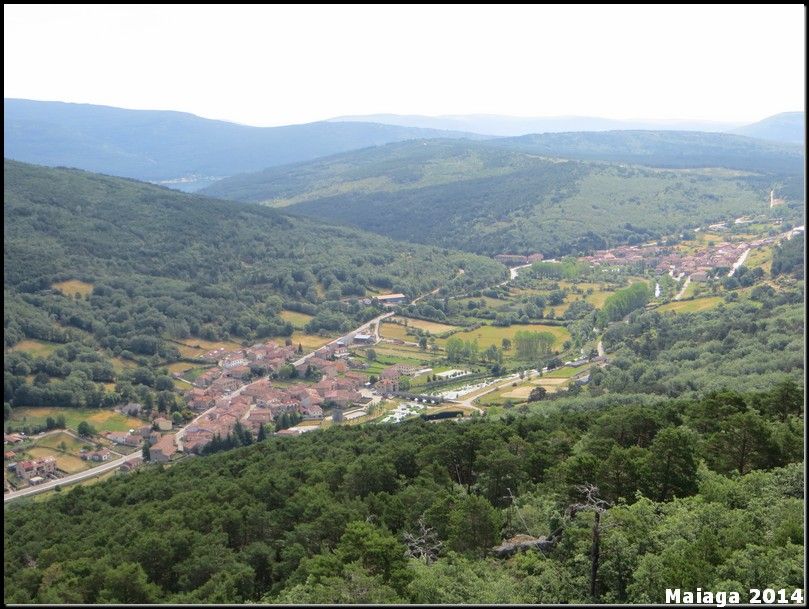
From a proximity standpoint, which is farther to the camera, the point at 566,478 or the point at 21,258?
the point at 21,258

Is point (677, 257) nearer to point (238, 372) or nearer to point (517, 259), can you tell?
point (517, 259)

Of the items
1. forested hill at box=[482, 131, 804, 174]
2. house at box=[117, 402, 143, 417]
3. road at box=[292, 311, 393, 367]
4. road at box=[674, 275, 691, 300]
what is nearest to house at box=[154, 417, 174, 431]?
house at box=[117, 402, 143, 417]

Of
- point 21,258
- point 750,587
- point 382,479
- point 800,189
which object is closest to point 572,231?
point 800,189

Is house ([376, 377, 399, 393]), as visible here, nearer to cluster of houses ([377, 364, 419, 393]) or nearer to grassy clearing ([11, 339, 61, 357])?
cluster of houses ([377, 364, 419, 393])

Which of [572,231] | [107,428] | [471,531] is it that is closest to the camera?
[471,531]

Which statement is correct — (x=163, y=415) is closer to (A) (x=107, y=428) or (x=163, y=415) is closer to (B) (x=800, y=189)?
(A) (x=107, y=428)
